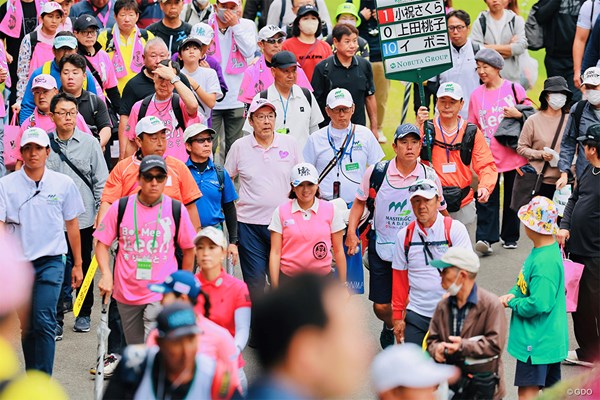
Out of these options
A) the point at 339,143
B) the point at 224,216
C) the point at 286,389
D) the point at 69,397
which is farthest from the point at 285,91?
the point at 286,389

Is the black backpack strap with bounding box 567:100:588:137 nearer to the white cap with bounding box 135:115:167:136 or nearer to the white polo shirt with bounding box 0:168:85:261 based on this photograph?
the white cap with bounding box 135:115:167:136

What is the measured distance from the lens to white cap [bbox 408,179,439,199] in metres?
9.18

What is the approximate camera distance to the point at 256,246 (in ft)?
35.4

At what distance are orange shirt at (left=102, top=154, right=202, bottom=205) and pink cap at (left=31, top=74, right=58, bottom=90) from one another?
1988 millimetres

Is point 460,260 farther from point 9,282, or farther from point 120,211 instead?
point 9,282

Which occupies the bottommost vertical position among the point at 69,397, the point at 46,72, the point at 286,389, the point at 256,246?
the point at 69,397

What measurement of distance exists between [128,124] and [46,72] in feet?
4.28

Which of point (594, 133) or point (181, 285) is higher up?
point (594, 133)

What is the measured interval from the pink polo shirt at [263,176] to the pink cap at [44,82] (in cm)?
209

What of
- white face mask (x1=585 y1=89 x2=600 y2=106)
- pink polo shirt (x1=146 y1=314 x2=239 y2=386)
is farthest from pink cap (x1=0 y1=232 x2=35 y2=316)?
white face mask (x1=585 y1=89 x2=600 y2=106)

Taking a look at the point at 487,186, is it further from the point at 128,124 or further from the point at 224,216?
the point at 128,124

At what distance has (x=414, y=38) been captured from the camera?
37.1ft

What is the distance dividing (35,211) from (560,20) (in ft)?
29.3

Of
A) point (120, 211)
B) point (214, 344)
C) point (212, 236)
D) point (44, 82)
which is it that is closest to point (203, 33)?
point (44, 82)
